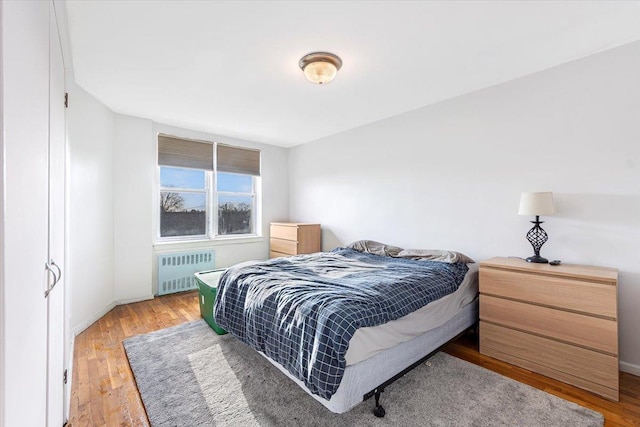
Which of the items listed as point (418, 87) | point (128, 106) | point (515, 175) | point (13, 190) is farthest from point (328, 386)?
point (128, 106)

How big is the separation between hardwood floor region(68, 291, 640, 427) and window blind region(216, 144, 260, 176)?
2.43 meters

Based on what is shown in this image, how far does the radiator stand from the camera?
3.77 meters

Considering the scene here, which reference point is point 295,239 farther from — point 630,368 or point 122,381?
point 630,368

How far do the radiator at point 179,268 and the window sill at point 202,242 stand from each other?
11cm

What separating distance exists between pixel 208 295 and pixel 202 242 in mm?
1568

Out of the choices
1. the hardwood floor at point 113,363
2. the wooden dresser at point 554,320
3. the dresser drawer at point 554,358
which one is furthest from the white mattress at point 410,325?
the hardwood floor at point 113,363

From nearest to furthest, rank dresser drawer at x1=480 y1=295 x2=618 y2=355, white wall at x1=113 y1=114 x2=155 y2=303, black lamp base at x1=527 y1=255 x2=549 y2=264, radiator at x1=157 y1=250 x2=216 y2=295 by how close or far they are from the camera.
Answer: dresser drawer at x1=480 y1=295 x2=618 y2=355 < black lamp base at x1=527 y1=255 x2=549 y2=264 < white wall at x1=113 y1=114 x2=155 y2=303 < radiator at x1=157 y1=250 x2=216 y2=295

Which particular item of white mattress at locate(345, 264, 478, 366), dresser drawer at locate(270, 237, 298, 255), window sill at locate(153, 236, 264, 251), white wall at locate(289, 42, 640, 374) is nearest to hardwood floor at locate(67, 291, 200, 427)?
window sill at locate(153, 236, 264, 251)

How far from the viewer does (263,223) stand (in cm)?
495

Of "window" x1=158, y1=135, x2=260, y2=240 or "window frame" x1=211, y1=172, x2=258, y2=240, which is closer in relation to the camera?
"window" x1=158, y1=135, x2=260, y2=240

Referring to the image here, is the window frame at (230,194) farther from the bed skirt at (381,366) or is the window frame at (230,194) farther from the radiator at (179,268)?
the bed skirt at (381,366)

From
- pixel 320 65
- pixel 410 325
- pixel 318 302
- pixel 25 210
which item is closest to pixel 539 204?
pixel 410 325

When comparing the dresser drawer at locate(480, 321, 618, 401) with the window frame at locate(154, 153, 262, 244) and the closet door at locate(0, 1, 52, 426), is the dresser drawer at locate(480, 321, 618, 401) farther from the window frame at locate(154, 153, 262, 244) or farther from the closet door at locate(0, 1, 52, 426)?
the window frame at locate(154, 153, 262, 244)

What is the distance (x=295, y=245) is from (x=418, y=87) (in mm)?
2725
